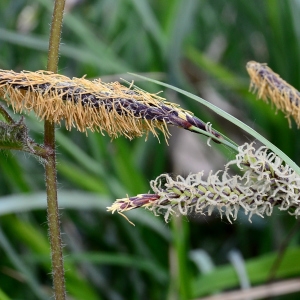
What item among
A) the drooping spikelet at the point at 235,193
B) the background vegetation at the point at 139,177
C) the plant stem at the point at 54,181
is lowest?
the drooping spikelet at the point at 235,193

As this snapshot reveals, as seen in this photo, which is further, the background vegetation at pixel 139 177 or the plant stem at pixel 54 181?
the background vegetation at pixel 139 177

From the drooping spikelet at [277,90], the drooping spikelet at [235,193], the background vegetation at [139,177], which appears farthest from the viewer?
the background vegetation at [139,177]

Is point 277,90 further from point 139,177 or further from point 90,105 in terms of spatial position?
point 139,177

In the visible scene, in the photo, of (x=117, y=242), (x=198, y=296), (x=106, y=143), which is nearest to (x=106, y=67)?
(x=106, y=143)

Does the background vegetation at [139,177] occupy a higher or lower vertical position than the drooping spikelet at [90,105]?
higher

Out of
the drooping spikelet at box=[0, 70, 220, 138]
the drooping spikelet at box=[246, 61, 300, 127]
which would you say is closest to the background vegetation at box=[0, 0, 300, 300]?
the drooping spikelet at box=[246, 61, 300, 127]

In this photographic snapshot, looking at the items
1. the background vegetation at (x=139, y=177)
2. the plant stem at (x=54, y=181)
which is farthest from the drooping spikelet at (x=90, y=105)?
the background vegetation at (x=139, y=177)

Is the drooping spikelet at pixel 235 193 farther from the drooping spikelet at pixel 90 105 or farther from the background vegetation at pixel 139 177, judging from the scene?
the background vegetation at pixel 139 177

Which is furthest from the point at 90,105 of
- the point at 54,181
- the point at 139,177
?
the point at 139,177
